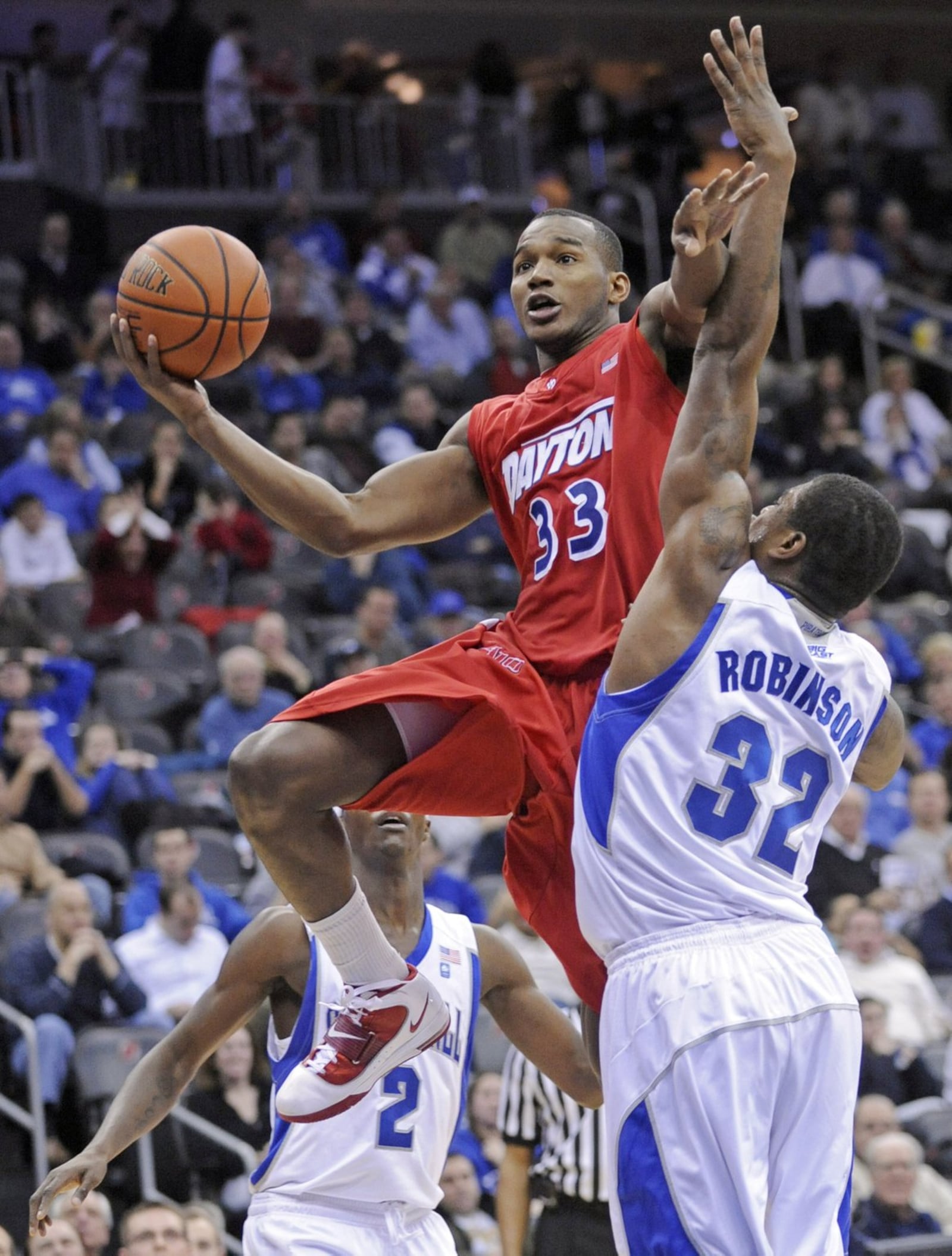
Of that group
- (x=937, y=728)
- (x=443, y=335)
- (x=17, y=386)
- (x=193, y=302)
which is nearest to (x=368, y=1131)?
(x=193, y=302)

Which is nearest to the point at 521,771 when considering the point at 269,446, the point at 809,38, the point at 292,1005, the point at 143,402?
the point at 292,1005

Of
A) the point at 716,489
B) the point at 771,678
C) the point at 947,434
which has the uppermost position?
the point at 716,489

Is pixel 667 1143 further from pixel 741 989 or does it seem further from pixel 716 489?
pixel 716 489

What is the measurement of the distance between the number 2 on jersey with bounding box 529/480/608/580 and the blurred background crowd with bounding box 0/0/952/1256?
3.20 m

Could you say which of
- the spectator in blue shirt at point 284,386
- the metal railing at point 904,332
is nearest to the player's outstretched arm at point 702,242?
the spectator in blue shirt at point 284,386

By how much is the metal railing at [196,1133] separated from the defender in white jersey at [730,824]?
415cm

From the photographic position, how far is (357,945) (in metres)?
4.55

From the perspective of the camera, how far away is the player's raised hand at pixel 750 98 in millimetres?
4141

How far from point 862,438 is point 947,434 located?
97cm

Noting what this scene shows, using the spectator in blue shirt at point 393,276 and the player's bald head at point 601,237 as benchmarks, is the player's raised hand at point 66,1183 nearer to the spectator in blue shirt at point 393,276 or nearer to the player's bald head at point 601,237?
the player's bald head at point 601,237

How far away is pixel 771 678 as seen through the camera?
Answer: 401 cm


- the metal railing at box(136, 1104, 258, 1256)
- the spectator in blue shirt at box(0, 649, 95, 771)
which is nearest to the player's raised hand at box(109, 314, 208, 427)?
the metal railing at box(136, 1104, 258, 1256)

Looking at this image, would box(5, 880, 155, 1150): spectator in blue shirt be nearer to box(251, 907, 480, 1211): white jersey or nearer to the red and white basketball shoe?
box(251, 907, 480, 1211): white jersey

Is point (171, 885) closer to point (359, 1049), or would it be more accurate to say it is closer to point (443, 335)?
point (359, 1049)
